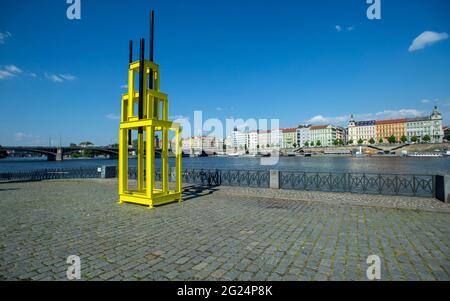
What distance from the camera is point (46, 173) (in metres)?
20.6

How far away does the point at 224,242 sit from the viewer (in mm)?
5125

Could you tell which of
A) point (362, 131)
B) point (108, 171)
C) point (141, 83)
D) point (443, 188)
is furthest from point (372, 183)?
point (362, 131)

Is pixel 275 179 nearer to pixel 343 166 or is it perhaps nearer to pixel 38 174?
pixel 38 174

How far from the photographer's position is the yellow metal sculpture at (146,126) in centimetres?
894

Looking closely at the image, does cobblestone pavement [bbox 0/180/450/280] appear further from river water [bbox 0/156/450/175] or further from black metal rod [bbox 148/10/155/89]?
river water [bbox 0/156/450/175]

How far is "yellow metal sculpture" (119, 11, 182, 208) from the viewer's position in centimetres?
894

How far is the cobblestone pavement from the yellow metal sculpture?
2.96 ft

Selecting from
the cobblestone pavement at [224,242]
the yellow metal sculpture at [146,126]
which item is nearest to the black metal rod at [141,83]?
the yellow metal sculpture at [146,126]

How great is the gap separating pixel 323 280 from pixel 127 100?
9.49 m

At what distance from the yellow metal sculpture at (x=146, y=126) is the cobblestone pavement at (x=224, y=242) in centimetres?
90

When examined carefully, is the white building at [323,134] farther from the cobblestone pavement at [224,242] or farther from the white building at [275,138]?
the cobblestone pavement at [224,242]

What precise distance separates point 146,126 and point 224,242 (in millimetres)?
5631
